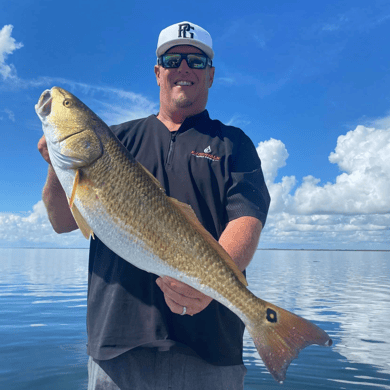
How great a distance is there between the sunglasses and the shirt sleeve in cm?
104

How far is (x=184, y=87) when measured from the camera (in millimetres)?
A: 4168

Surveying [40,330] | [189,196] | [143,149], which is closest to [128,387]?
[189,196]

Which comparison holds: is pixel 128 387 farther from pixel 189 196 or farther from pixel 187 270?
pixel 189 196

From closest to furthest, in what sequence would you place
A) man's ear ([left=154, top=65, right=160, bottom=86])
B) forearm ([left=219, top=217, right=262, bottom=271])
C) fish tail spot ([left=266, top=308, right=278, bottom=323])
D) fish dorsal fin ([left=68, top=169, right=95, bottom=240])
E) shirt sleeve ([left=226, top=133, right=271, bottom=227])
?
fish tail spot ([left=266, top=308, right=278, bottom=323])
fish dorsal fin ([left=68, top=169, right=95, bottom=240])
forearm ([left=219, top=217, right=262, bottom=271])
shirt sleeve ([left=226, top=133, right=271, bottom=227])
man's ear ([left=154, top=65, right=160, bottom=86])

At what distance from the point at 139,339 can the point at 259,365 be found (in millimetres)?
8076

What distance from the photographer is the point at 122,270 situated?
348cm

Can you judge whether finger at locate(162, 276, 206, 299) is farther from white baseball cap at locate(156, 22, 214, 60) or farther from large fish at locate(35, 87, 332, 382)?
white baseball cap at locate(156, 22, 214, 60)

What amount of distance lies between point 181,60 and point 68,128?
158 centimetres

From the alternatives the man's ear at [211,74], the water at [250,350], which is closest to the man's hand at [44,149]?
the man's ear at [211,74]

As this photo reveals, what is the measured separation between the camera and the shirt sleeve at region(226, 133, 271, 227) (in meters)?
3.54

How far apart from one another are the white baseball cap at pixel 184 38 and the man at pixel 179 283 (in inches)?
12.4

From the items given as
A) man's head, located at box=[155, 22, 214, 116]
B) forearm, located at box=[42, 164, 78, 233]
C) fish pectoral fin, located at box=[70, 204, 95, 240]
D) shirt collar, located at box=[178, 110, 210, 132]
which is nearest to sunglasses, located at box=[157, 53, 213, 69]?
man's head, located at box=[155, 22, 214, 116]

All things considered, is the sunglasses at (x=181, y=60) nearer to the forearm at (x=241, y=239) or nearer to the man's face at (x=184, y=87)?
the man's face at (x=184, y=87)

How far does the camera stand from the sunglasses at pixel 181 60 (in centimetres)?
420
